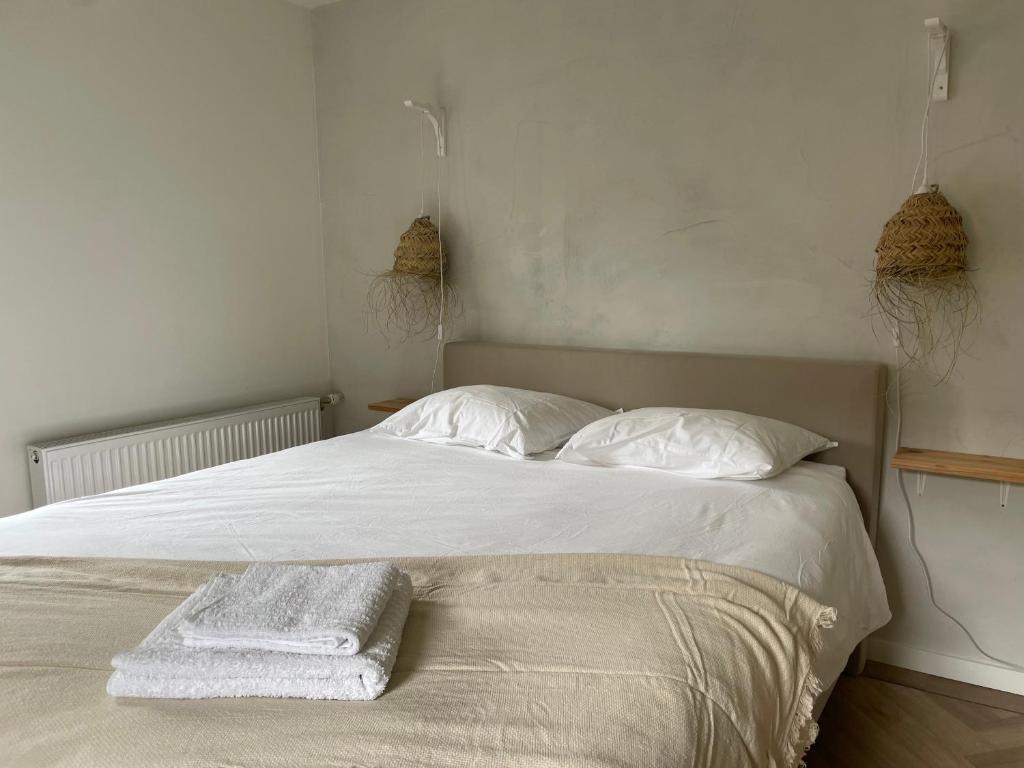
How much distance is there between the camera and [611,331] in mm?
2963

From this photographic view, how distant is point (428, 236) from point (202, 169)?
0.93 meters

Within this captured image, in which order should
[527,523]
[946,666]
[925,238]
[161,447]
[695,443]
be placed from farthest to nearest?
[161,447]
[946,666]
[695,443]
[925,238]
[527,523]

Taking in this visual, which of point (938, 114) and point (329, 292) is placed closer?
point (938, 114)

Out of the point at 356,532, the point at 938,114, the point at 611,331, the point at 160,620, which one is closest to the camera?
the point at 160,620

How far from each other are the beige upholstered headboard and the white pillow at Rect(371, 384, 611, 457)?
0.11 meters

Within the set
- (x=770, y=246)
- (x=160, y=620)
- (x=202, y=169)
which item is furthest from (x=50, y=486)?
(x=770, y=246)

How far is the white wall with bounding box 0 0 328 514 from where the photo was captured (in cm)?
262

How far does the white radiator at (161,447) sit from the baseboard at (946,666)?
94.4 inches

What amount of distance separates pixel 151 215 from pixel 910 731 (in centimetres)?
301

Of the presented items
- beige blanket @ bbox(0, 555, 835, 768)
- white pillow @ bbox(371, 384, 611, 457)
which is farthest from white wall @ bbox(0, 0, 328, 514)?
beige blanket @ bbox(0, 555, 835, 768)

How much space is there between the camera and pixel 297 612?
1200mm

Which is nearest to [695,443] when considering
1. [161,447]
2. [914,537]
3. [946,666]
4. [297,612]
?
[914,537]

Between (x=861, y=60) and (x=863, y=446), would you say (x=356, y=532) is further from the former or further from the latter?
(x=861, y=60)

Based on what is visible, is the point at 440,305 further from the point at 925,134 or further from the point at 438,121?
the point at 925,134
